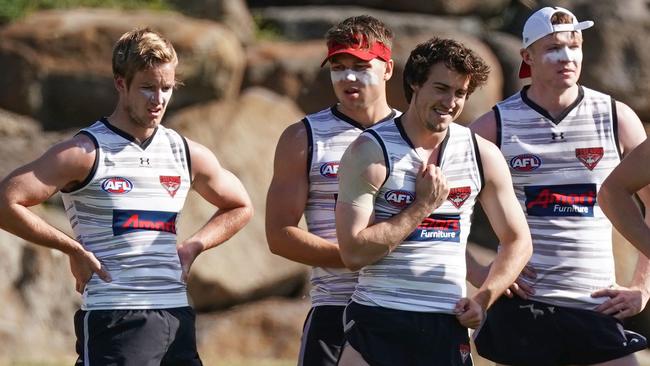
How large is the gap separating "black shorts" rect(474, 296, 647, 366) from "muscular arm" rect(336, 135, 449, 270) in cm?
116

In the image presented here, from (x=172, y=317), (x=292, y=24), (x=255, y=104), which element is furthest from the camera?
(x=292, y=24)

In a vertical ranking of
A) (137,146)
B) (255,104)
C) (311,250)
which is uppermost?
(137,146)

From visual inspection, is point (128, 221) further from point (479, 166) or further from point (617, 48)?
point (617, 48)

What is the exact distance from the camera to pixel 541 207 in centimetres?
610

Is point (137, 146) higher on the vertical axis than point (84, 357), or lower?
higher

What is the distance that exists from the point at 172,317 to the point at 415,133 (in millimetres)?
1242

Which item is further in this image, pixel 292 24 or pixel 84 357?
pixel 292 24

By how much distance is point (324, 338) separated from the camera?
5.94 meters

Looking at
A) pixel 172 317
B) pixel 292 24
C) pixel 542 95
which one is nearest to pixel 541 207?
pixel 542 95

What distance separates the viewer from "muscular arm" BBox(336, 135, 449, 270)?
5090 mm

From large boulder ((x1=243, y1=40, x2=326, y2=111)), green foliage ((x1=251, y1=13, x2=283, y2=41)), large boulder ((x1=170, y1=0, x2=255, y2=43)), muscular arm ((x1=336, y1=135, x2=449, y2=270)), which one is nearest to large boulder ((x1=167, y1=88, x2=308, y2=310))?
large boulder ((x1=243, y1=40, x2=326, y2=111))

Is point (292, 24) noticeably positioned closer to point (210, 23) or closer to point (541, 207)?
point (210, 23)

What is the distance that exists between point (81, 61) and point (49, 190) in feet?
26.3

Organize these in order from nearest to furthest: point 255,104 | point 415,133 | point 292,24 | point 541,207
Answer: point 415,133, point 541,207, point 255,104, point 292,24
